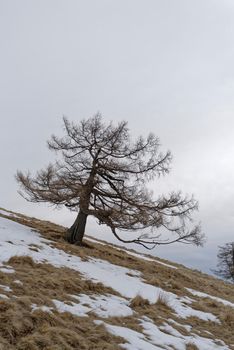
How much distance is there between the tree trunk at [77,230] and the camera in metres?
18.6

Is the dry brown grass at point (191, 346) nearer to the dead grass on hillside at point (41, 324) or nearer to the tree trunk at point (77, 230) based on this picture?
the dead grass on hillside at point (41, 324)

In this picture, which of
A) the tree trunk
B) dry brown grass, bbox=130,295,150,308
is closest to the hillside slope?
dry brown grass, bbox=130,295,150,308

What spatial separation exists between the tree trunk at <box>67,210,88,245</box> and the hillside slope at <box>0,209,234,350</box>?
2455 millimetres

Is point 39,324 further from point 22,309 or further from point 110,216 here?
point 110,216

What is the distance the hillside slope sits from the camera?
20.3 ft

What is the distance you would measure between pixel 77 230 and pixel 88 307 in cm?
1025

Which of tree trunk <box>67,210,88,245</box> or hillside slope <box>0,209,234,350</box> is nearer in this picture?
hillside slope <box>0,209,234,350</box>

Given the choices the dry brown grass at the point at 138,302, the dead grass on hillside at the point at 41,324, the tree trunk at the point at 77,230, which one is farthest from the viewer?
the tree trunk at the point at 77,230

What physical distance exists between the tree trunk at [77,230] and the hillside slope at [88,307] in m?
2.45

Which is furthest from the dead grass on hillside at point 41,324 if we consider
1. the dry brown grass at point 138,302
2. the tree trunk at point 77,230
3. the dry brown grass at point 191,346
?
the tree trunk at point 77,230

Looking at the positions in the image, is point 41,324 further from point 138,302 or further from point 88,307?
point 138,302

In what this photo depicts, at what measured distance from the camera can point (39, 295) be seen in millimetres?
7910

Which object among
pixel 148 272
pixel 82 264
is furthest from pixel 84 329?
pixel 148 272

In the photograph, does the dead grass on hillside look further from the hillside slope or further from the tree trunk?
the tree trunk
